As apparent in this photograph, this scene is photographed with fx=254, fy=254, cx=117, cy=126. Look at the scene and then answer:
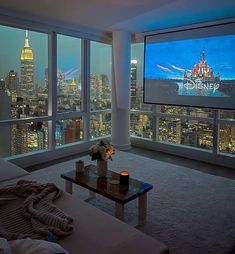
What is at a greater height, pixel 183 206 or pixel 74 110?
pixel 74 110

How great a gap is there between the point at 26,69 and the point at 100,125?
2031 millimetres

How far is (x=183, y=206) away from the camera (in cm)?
285

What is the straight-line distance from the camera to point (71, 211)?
1.77 metres

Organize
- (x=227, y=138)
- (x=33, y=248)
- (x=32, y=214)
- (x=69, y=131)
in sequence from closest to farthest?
(x=33, y=248) < (x=32, y=214) < (x=227, y=138) < (x=69, y=131)

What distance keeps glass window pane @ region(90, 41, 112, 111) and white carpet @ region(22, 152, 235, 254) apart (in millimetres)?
1700

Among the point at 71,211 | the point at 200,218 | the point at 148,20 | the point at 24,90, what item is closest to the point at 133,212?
the point at 200,218

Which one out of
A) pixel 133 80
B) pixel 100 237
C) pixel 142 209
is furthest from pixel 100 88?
pixel 100 237

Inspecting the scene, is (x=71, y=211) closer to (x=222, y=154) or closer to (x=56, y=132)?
→ (x=56, y=132)

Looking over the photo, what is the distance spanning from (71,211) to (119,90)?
3.72 m

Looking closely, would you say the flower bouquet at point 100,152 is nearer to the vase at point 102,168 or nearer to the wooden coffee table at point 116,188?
the vase at point 102,168

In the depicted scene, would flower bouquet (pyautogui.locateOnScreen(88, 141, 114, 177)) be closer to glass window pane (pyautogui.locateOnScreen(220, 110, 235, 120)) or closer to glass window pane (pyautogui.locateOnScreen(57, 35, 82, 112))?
glass window pane (pyautogui.locateOnScreen(57, 35, 82, 112))

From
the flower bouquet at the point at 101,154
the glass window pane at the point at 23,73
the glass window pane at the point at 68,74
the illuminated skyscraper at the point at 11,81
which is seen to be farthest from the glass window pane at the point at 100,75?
the flower bouquet at the point at 101,154

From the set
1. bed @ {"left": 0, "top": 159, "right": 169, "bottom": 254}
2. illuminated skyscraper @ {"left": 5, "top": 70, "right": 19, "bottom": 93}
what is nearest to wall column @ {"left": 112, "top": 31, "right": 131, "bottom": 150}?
illuminated skyscraper @ {"left": 5, "top": 70, "right": 19, "bottom": 93}

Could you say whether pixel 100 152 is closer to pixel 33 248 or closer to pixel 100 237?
pixel 100 237
